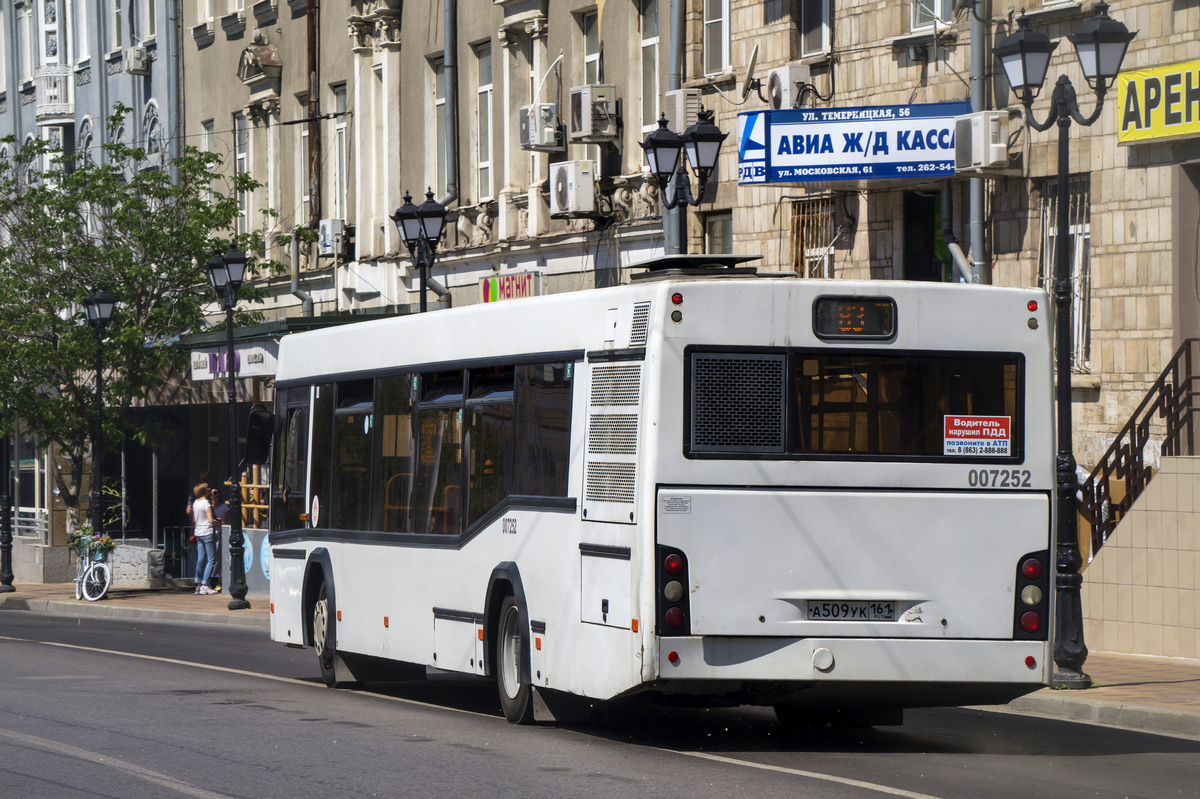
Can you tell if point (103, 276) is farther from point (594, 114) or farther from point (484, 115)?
point (594, 114)

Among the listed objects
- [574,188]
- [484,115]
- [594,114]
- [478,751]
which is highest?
[484,115]

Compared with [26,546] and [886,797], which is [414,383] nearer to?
[886,797]

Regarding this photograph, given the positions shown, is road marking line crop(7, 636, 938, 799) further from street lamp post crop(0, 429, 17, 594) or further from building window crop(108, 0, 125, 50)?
building window crop(108, 0, 125, 50)

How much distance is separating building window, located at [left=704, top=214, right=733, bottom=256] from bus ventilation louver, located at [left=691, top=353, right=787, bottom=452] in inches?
620

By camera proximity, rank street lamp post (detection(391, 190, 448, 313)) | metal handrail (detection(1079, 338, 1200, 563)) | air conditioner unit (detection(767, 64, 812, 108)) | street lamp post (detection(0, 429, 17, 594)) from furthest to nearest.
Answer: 1. street lamp post (detection(0, 429, 17, 594))
2. street lamp post (detection(391, 190, 448, 313))
3. air conditioner unit (detection(767, 64, 812, 108))
4. metal handrail (detection(1079, 338, 1200, 563))

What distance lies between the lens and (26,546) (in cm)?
4225

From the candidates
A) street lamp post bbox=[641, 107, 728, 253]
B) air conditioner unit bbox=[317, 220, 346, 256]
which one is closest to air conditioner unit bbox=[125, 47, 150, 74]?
air conditioner unit bbox=[317, 220, 346, 256]

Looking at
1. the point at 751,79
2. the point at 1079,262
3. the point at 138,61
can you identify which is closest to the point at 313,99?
the point at 138,61

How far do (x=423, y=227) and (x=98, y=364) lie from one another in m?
11.1

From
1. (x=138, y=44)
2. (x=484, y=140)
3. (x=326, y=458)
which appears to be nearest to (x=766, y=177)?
(x=326, y=458)

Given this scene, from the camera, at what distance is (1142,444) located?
1919 cm

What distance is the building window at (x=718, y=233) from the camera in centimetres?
2745

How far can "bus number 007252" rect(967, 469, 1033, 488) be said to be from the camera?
11.8 m

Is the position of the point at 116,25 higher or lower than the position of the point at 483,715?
higher
